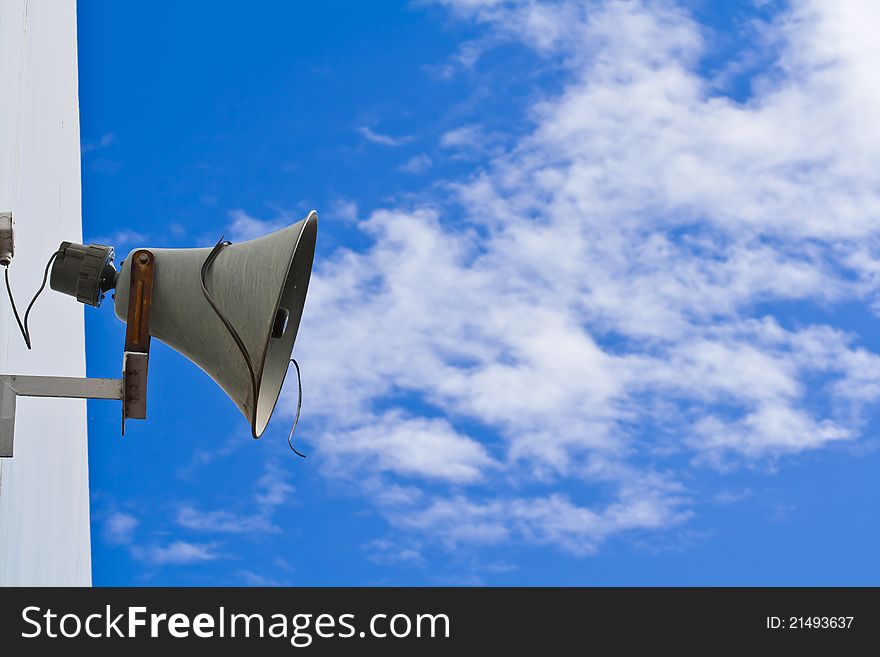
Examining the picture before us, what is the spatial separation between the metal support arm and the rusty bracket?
0.02 m

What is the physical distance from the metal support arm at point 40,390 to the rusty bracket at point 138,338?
0.02 meters

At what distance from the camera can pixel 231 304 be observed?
6.81 feet

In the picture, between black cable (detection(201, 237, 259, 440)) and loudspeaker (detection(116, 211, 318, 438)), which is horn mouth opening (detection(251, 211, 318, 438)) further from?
black cable (detection(201, 237, 259, 440))

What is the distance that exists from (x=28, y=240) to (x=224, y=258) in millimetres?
1809

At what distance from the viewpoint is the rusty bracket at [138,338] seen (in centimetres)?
206

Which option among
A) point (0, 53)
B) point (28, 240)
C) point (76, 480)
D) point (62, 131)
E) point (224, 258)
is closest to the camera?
point (224, 258)

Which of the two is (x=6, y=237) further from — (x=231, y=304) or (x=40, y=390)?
(x=231, y=304)

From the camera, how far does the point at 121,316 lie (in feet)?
7.06

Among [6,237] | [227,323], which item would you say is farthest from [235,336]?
[6,237]

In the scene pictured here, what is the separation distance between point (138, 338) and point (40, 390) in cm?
21
